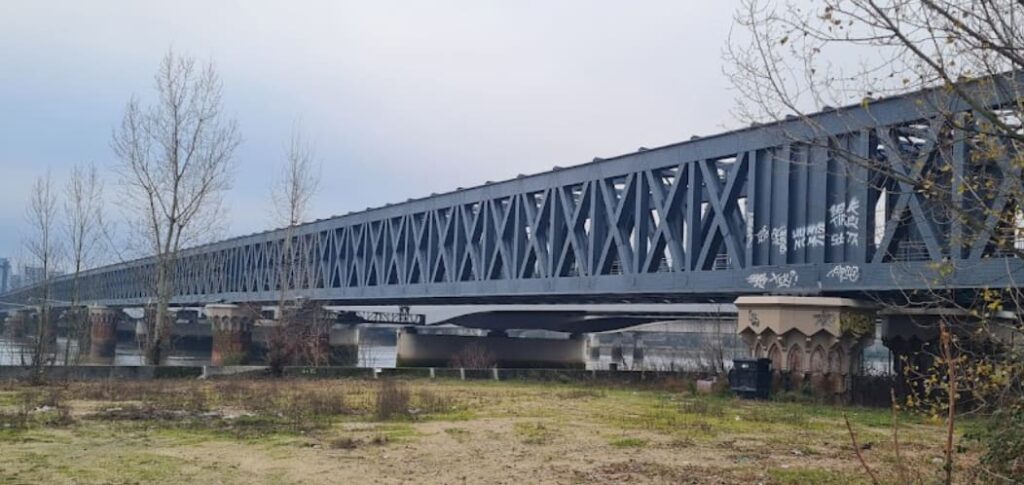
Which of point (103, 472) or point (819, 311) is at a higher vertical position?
point (819, 311)

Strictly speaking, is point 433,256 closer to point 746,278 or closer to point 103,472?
point 746,278

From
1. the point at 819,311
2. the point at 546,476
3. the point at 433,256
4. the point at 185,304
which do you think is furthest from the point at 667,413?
the point at 185,304

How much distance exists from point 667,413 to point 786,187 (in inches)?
449

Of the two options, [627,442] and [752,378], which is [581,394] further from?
[627,442]

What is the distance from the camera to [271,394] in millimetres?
25297

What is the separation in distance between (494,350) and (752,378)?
1600 inches

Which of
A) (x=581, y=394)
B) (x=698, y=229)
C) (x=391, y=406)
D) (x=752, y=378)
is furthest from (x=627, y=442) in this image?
(x=698, y=229)

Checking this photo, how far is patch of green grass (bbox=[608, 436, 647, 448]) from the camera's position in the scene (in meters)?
15.2

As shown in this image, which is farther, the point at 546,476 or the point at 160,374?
the point at 160,374

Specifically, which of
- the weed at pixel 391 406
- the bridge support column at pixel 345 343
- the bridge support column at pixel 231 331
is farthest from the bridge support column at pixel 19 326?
the bridge support column at pixel 345 343

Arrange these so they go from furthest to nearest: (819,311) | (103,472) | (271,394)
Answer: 1. (819,311)
2. (271,394)
3. (103,472)

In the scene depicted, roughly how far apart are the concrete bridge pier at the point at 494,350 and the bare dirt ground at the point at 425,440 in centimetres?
4025

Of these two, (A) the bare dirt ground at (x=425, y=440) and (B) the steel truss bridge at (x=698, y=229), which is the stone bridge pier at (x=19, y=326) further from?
(A) the bare dirt ground at (x=425, y=440)

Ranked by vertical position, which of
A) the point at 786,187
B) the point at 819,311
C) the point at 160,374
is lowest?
the point at 160,374
